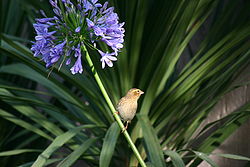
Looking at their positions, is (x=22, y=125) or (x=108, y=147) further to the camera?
(x=22, y=125)

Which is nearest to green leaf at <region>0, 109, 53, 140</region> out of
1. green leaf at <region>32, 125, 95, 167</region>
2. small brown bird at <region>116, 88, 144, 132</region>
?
green leaf at <region>32, 125, 95, 167</region>

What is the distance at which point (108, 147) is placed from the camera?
121cm

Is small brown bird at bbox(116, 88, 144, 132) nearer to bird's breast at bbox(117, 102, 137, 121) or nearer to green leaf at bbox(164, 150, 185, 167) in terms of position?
bird's breast at bbox(117, 102, 137, 121)

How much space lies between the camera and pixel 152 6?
151 centimetres

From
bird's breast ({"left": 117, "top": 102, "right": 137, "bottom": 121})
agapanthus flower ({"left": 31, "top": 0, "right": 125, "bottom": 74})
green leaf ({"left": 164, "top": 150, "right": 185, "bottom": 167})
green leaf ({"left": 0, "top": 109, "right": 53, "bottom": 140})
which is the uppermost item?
green leaf ({"left": 0, "top": 109, "right": 53, "bottom": 140})

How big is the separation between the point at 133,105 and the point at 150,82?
483mm

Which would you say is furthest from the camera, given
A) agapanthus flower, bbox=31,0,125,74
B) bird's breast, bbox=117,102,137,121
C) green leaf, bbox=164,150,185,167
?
green leaf, bbox=164,150,185,167

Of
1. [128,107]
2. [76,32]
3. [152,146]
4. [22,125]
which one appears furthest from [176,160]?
[22,125]

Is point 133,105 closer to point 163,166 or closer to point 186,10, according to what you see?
point 163,166

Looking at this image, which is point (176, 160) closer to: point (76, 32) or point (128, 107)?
point (128, 107)

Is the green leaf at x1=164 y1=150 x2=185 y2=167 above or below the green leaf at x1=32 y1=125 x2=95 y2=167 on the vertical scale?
below

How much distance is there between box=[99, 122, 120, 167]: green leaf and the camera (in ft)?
3.79

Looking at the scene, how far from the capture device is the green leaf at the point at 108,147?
1.16m

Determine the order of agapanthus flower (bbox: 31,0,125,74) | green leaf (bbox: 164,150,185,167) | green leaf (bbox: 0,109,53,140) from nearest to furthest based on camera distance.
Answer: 1. agapanthus flower (bbox: 31,0,125,74)
2. green leaf (bbox: 164,150,185,167)
3. green leaf (bbox: 0,109,53,140)
